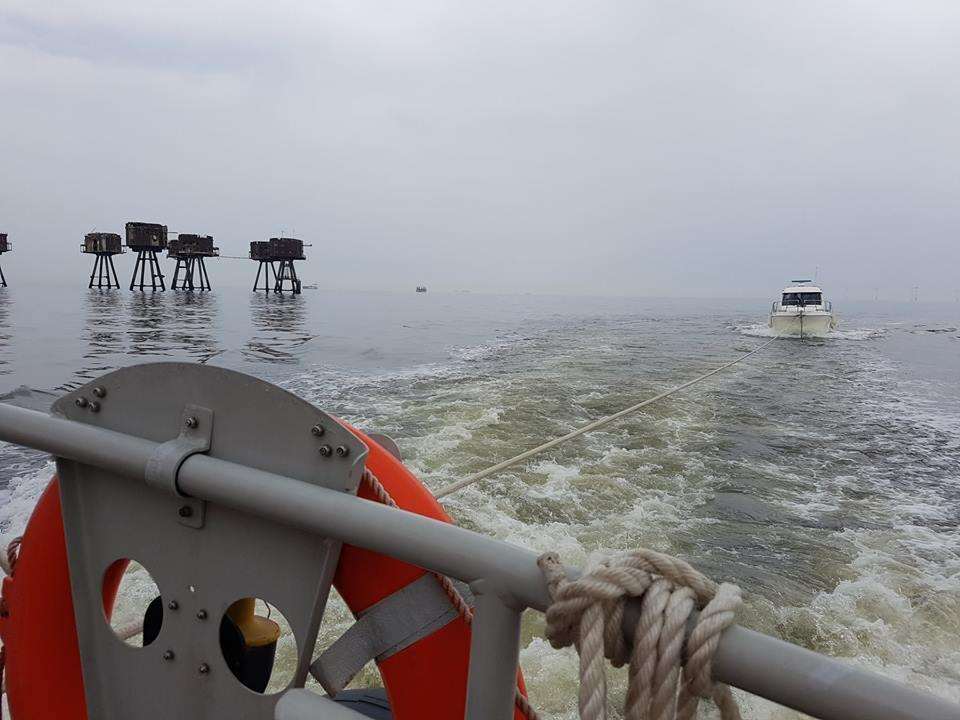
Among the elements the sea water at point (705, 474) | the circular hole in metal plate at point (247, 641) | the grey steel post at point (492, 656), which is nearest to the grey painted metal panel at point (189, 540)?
the circular hole in metal plate at point (247, 641)

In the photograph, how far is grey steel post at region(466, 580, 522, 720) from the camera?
738 millimetres

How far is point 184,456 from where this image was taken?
1.00 metres

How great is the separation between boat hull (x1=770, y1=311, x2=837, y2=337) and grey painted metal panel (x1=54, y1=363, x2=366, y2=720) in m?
23.8

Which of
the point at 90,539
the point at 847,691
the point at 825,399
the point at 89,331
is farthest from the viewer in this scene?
the point at 89,331

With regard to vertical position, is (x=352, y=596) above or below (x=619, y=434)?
above

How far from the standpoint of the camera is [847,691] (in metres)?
0.54

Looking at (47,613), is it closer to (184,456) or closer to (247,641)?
(247,641)

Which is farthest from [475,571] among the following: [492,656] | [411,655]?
[411,655]

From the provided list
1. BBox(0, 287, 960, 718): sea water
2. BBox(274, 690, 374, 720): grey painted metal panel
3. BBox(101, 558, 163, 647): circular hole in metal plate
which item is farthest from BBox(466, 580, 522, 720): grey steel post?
BBox(0, 287, 960, 718): sea water

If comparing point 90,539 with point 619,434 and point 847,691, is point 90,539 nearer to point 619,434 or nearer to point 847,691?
point 847,691

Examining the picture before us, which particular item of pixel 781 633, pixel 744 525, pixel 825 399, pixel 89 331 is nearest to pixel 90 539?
pixel 781 633

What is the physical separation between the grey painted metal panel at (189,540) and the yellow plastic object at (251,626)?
167 millimetres

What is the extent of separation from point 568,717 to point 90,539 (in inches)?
71.7

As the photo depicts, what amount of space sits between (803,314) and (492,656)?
78.8ft
